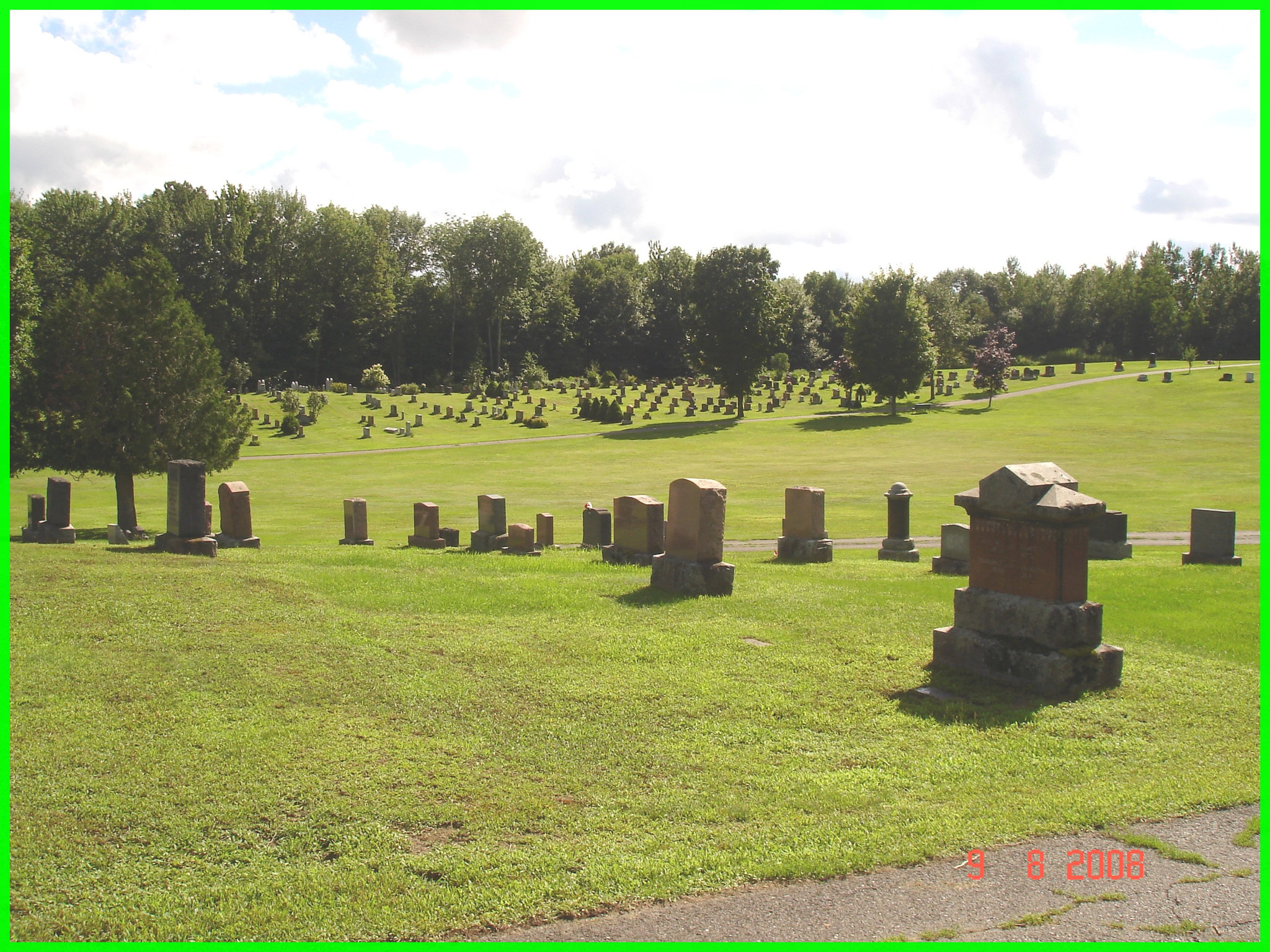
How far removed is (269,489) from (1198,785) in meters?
28.5

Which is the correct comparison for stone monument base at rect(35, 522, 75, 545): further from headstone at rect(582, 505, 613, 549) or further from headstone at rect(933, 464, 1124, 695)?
headstone at rect(933, 464, 1124, 695)

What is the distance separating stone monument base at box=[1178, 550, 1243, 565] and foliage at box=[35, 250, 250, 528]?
20501mm

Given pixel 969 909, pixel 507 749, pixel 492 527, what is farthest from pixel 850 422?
pixel 969 909

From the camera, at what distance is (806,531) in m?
16.1

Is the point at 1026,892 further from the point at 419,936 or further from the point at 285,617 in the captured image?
the point at 285,617

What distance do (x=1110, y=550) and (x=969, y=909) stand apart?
43.4 ft

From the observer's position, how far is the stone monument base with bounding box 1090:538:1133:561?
1595cm

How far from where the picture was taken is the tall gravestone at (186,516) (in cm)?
1427

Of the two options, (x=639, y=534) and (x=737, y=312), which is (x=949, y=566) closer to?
(x=639, y=534)

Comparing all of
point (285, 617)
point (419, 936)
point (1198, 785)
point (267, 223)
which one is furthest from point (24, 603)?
point (267, 223)

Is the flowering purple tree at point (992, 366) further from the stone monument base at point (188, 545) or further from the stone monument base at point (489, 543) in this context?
the stone monument base at point (188, 545)

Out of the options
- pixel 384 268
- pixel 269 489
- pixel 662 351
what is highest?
pixel 384 268

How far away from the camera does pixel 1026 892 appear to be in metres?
4.75

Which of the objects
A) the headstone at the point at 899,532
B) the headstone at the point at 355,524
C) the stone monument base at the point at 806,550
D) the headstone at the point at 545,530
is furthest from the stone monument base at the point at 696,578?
the headstone at the point at 355,524
